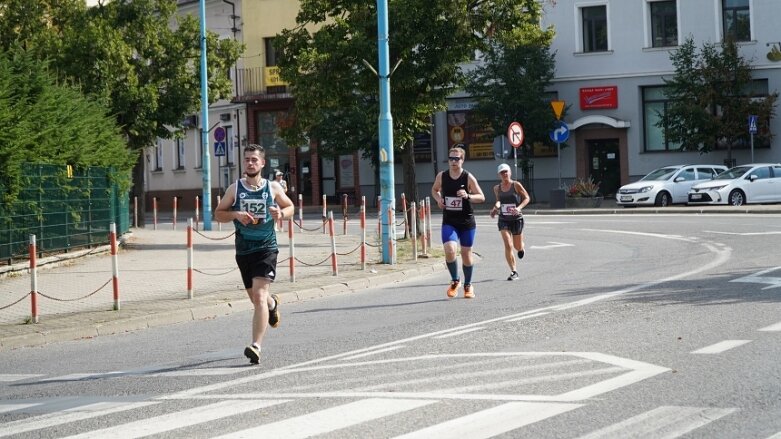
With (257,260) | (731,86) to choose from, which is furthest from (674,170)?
(257,260)

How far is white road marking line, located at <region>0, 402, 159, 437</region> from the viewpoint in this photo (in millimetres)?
7621

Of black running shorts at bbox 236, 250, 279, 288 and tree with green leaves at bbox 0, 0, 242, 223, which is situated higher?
tree with green leaves at bbox 0, 0, 242, 223

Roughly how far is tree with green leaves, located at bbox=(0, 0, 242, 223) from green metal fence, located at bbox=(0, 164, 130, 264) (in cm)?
720

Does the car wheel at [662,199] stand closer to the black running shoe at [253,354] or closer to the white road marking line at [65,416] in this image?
the black running shoe at [253,354]

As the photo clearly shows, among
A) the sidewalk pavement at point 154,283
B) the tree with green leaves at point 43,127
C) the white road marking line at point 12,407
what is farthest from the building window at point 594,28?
the white road marking line at point 12,407

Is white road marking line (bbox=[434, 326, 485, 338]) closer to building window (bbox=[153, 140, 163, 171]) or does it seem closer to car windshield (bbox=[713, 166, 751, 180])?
car windshield (bbox=[713, 166, 751, 180])

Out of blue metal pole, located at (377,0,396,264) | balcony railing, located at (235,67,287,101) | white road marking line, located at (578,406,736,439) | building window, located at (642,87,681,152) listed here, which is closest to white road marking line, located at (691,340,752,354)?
white road marking line, located at (578,406,736,439)

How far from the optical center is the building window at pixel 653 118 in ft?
158

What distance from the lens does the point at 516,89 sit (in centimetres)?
4828

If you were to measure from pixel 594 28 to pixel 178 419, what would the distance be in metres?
43.9

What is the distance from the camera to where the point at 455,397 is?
8.00 metres

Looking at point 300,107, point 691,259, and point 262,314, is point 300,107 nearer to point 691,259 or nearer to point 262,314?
point 691,259

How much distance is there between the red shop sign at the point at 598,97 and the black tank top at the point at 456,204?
1352 inches

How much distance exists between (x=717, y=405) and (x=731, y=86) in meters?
40.0
